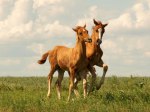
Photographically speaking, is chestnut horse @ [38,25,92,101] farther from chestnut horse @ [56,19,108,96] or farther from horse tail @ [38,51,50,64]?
horse tail @ [38,51,50,64]

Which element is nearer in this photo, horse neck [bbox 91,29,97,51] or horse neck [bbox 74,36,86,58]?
horse neck [bbox 74,36,86,58]

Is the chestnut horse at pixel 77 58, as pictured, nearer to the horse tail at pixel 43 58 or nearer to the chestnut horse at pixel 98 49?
the chestnut horse at pixel 98 49

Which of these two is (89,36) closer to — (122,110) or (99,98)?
(99,98)

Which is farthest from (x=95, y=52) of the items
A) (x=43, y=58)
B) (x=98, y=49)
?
(x=43, y=58)

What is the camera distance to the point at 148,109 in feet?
41.0

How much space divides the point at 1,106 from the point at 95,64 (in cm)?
396

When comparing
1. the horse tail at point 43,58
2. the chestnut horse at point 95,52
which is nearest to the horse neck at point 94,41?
the chestnut horse at point 95,52

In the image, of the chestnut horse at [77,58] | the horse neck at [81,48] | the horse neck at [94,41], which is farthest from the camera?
the horse neck at [94,41]

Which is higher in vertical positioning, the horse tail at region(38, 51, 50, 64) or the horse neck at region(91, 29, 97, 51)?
the horse neck at region(91, 29, 97, 51)

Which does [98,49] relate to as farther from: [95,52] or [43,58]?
[43,58]

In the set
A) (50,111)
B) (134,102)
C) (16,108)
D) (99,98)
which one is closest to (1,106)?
(16,108)

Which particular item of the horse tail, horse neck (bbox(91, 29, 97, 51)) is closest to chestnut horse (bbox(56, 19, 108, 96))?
horse neck (bbox(91, 29, 97, 51))

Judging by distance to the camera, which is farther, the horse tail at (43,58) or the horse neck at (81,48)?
the horse tail at (43,58)

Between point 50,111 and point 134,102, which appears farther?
point 134,102
